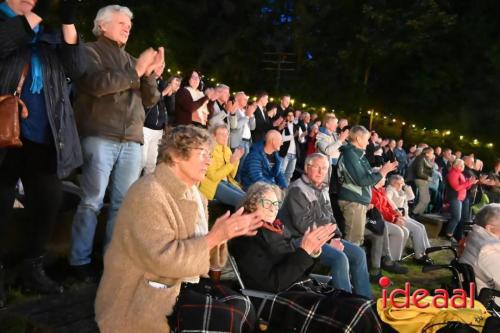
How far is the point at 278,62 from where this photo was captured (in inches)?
1179

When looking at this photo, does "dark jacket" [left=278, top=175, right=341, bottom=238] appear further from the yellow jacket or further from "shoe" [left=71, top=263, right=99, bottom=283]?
"shoe" [left=71, top=263, right=99, bottom=283]

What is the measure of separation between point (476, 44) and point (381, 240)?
22232 mm

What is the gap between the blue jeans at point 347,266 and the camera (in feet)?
15.4

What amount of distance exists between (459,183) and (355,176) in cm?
507

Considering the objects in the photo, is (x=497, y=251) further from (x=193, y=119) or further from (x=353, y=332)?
(x=193, y=119)

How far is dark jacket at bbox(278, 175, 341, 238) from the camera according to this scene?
188 inches

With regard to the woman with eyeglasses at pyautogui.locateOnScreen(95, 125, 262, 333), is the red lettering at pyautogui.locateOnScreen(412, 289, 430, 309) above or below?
below

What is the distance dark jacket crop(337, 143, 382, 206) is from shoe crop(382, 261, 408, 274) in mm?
1212

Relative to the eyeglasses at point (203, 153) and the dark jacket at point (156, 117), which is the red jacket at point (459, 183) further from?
the eyeglasses at point (203, 153)

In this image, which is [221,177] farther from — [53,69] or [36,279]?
[53,69]

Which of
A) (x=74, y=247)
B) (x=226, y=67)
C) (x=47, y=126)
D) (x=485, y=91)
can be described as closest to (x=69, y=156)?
(x=47, y=126)

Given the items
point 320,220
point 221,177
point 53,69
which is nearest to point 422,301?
point 320,220

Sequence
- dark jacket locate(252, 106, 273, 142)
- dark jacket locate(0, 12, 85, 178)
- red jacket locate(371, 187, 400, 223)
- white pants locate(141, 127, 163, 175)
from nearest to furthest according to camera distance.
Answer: dark jacket locate(0, 12, 85, 178) < white pants locate(141, 127, 163, 175) < red jacket locate(371, 187, 400, 223) < dark jacket locate(252, 106, 273, 142)

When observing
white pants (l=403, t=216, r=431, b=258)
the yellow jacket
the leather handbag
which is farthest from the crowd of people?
white pants (l=403, t=216, r=431, b=258)
